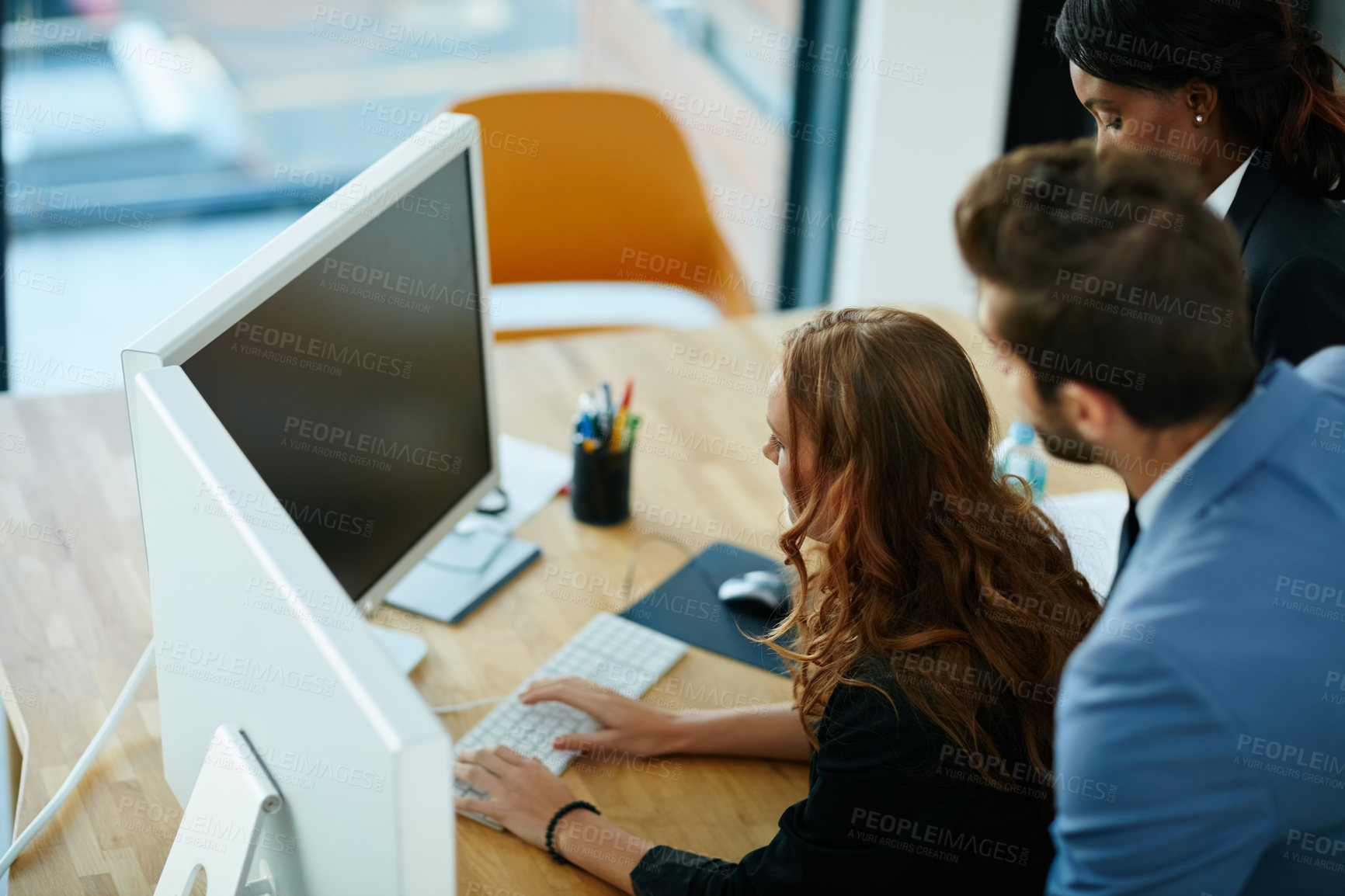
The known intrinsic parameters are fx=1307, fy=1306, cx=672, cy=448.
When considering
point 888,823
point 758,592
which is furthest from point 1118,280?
point 758,592

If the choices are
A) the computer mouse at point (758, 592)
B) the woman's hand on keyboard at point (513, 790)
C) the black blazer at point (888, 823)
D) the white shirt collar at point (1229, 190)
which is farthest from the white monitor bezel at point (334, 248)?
the white shirt collar at point (1229, 190)

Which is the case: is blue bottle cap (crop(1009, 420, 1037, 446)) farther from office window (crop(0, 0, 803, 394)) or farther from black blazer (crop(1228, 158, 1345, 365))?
office window (crop(0, 0, 803, 394))

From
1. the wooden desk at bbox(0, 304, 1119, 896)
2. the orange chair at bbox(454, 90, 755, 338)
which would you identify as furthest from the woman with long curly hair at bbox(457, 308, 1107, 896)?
the orange chair at bbox(454, 90, 755, 338)

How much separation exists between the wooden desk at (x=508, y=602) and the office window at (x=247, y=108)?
1.42m

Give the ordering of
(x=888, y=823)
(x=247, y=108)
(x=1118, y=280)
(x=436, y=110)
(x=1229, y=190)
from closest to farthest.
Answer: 1. (x=1118, y=280)
2. (x=888, y=823)
3. (x=1229, y=190)
4. (x=436, y=110)
5. (x=247, y=108)

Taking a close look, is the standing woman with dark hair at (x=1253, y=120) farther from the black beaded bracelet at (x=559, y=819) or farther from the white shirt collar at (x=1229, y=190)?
the black beaded bracelet at (x=559, y=819)

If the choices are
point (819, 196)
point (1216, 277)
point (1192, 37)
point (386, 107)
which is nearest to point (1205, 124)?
point (1192, 37)

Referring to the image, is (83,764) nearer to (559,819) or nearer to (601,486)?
(559,819)

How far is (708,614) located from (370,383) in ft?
1.78

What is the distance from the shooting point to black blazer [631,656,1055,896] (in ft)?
3.78

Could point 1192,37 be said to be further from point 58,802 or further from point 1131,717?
point 58,802

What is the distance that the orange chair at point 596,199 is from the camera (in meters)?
2.54

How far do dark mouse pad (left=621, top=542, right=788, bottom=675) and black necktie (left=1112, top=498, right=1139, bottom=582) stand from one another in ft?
1.32

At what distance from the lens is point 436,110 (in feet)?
11.3
